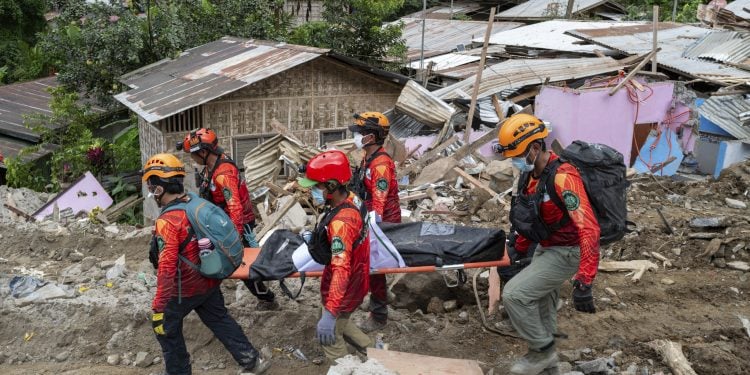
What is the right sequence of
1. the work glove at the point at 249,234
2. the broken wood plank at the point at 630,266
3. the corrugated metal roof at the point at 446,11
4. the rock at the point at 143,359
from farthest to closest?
the corrugated metal roof at the point at 446,11 < the broken wood plank at the point at 630,266 < the work glove at the point at 249,234 < the rock at the point at 143,359

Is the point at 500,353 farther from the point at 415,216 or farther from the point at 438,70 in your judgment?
the point at 438,70

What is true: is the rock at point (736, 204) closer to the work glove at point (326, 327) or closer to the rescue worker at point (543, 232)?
the rescue worker at point (543, 232)

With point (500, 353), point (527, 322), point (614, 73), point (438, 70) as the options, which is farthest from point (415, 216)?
point (438, 70)

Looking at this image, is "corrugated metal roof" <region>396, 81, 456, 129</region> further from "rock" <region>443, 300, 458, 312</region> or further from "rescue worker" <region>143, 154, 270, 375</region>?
"rescue worker" <region>143, 154, 270, 375</region>

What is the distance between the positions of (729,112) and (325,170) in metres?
12.1

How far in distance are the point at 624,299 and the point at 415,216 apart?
409 centimetres

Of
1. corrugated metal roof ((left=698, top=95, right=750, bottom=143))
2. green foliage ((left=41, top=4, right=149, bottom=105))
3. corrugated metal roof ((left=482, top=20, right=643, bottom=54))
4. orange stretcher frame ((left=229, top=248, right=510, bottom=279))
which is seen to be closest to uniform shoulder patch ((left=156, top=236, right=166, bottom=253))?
orange stretcher frame ((left=229, top=248, right=510, bottom=279))

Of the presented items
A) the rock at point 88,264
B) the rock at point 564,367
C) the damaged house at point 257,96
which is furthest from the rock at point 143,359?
the damaged house at point 257,96

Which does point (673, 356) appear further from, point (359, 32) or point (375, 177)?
point (359, 32)

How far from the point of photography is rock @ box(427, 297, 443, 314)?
719 cm

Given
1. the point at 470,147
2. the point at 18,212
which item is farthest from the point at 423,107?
the point at 18,212

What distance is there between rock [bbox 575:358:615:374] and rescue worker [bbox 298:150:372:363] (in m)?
2.10

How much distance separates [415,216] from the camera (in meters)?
11.0

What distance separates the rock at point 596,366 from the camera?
586cm
